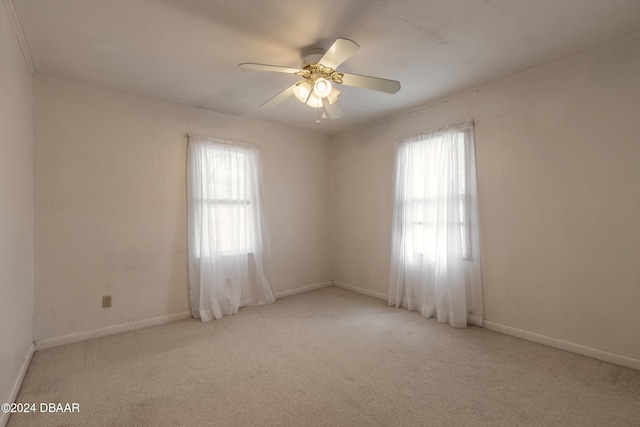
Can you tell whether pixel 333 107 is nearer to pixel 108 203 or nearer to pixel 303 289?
pixel 108 203

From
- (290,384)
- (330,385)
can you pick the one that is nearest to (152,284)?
(290,384)

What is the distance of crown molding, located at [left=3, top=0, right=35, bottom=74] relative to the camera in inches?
72.1

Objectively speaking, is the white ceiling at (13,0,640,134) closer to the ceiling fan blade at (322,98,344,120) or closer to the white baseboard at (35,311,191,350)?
the ceiling fan blade at (322,98,344,120)

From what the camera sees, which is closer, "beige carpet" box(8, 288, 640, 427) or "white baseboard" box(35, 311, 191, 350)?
"beige carpet" box(8, 288, 640, 427)

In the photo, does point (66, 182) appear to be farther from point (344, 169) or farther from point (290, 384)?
point (344, 169)

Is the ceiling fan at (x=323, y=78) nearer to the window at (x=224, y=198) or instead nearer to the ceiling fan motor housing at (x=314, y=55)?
the ceiling fan motor housing at (x=314, y=55)

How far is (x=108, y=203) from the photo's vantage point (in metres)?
3.01

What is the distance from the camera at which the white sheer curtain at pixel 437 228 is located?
312 cm

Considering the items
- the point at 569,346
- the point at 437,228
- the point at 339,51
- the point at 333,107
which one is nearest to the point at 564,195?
the point at 437,228

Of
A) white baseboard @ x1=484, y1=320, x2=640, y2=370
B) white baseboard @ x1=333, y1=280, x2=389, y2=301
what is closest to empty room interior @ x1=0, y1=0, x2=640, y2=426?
white baseboard @ x1=484, y1=320, x2=640, y2=370

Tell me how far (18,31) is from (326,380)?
324 cm

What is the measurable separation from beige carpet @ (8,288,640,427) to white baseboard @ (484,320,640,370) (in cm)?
7

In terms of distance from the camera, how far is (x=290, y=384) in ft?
6.80

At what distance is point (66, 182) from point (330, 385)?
2957mm
